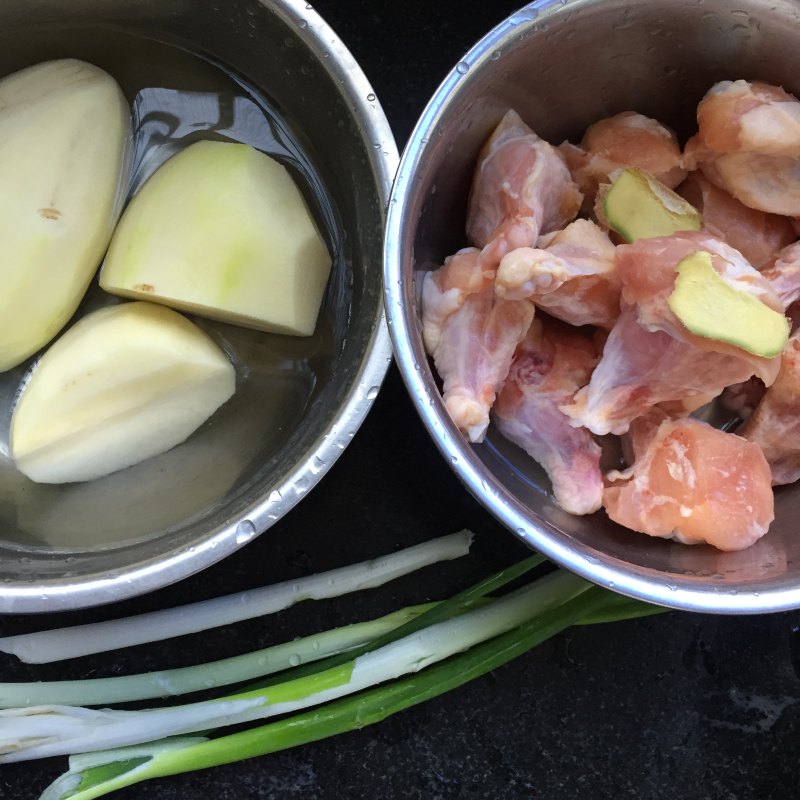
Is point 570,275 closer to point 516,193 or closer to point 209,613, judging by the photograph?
point 516,193

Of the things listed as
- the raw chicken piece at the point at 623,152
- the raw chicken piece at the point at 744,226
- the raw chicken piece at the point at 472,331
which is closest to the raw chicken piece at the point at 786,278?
the raw chicken piece at the point at 744,226

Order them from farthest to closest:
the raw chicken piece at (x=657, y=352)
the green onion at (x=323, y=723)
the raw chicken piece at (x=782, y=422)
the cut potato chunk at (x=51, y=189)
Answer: the green onion at (x=323, y=723)
the cut potato chunk at (x=51, y=189)
the raw chicken piece at (x=782, y=422)
the raw chicken piece at (x=657, y=352)

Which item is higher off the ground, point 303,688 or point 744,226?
point 744,226

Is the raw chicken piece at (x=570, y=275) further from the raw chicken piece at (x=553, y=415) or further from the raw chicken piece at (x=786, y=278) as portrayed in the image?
the raw chicken piece at (x=786, y=278)

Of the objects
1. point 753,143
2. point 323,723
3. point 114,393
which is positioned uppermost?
point 753,143

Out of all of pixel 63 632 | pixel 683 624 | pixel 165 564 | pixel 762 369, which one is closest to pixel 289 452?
pixel 165 564

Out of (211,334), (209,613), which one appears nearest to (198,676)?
(209,613)

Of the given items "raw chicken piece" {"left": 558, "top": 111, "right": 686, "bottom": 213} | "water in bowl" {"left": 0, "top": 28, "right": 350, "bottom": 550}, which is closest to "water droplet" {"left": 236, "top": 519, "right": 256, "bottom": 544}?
"water in bowl" {"left": 0, "top": 28, "right": 350, "bottom": 550}
